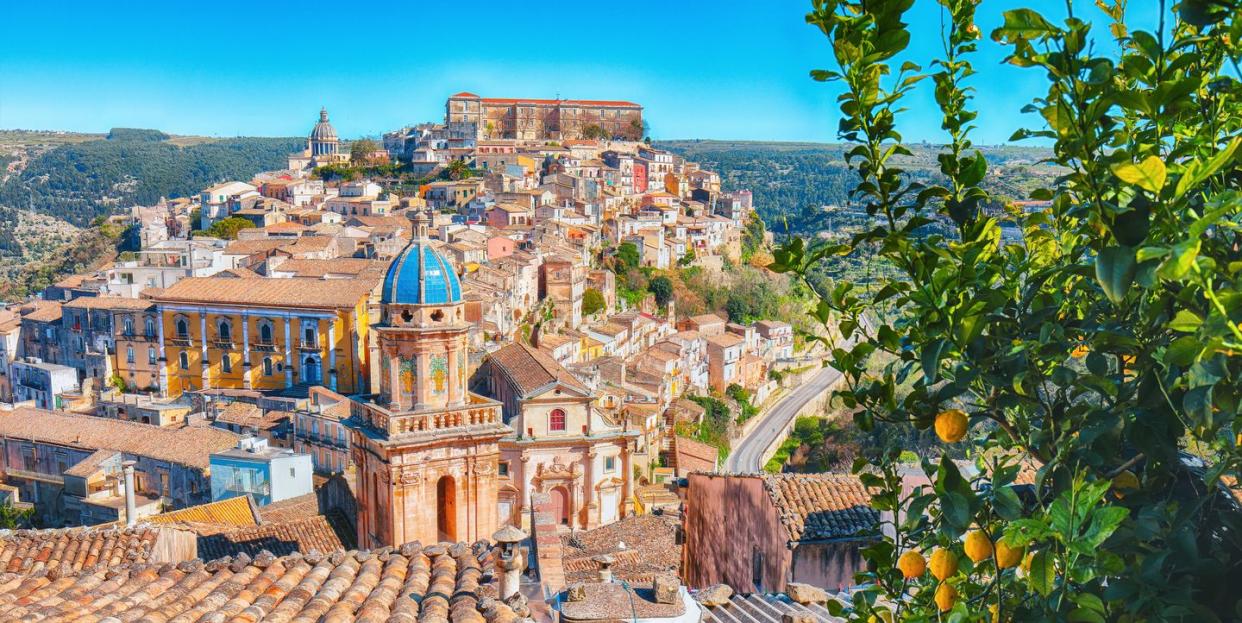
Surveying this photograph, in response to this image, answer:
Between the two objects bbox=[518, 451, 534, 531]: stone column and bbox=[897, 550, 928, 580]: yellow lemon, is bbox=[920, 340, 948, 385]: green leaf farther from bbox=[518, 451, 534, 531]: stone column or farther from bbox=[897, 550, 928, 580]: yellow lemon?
bbox=[518, 451, 534, 531]: stone column

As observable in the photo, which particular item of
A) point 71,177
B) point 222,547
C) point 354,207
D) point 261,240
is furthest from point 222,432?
point 71,177

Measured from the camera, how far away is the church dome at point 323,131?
93375 mm

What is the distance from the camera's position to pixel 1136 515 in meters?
2.46

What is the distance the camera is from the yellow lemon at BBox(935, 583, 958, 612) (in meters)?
2.63

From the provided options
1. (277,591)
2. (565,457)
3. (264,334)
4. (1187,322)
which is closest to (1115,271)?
(1187,322)

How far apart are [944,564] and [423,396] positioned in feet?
39.8

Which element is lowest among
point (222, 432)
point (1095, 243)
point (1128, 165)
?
point (222, 432)

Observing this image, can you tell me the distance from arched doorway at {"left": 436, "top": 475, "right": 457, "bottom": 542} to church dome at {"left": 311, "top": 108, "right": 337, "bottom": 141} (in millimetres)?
84549

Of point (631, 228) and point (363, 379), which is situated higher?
point (631, 228)

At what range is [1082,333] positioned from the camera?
2.54 meters

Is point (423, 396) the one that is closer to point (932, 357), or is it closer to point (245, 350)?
point (932, 357)

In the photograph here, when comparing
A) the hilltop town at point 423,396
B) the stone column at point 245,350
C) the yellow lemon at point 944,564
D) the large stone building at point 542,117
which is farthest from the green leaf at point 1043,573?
the large stone building at point 542,117

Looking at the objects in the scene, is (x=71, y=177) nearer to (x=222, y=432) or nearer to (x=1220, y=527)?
(x=222, y=432)

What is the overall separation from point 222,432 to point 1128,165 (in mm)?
27778
